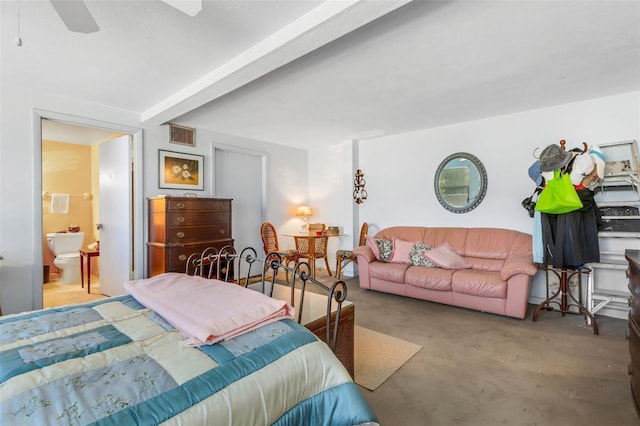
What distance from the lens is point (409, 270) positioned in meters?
3.99

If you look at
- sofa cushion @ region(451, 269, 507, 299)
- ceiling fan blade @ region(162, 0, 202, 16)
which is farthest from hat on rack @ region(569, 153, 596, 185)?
ceiling fan blade @ region(162, 0, 202, 16)

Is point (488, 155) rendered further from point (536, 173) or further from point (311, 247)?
point (311, 247)

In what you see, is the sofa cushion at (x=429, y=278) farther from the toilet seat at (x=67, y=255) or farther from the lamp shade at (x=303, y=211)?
the toilet seat at (x=67, y=255)

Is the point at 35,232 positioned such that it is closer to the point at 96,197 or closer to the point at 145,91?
the point at 145,91

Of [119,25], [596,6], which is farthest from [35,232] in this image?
[596,6]

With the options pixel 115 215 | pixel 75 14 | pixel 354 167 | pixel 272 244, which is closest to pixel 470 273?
pixel 354 167

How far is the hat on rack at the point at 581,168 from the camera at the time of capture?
10.1ft

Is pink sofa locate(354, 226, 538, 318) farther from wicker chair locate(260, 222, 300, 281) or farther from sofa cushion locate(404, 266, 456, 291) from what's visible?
wicker chair locate(260, 222, 300, 281)

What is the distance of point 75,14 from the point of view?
137cm

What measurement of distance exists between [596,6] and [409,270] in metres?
2.94

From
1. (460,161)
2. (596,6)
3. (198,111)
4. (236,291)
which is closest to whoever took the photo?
(236,291)

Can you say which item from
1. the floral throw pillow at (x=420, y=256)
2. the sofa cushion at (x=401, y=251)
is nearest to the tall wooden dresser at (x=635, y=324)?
the floral throw pillow at (x=420, y=256)

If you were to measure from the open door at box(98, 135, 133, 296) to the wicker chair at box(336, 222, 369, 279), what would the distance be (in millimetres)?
2862

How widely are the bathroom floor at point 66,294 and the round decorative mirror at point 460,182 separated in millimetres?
4978
